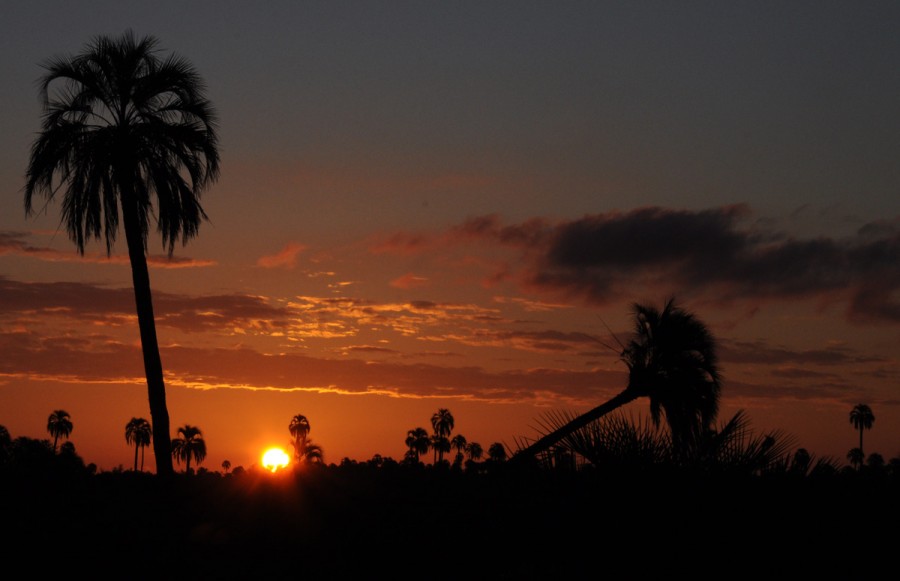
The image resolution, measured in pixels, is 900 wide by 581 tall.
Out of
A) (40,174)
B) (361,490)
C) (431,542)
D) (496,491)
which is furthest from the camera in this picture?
(40,174)

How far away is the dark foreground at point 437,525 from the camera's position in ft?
36.1

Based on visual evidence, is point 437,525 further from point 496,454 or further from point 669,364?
point 669,364

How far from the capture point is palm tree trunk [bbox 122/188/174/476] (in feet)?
85.4

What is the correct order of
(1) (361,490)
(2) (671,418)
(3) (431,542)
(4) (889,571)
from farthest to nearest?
(2) (671,418) → (1) (361,490) → (3) (431,542) → (4) (889,571)

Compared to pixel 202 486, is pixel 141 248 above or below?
above

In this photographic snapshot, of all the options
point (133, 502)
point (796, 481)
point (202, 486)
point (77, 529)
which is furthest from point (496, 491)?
point (202, 486)

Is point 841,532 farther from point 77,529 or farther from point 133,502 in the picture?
point 133,502

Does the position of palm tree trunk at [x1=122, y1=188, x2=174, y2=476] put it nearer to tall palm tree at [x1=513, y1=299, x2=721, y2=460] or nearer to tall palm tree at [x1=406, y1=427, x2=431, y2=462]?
tall palm tree at [x1=513, y1=299, x2=721, y2=460]

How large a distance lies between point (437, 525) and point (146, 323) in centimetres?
1317

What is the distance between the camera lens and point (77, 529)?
678 inches

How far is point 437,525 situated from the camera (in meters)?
16.8

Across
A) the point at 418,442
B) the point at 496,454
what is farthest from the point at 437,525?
the point at 418,442

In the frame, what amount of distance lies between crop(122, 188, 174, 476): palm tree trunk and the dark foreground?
5.54 feet

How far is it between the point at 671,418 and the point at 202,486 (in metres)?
13.0
